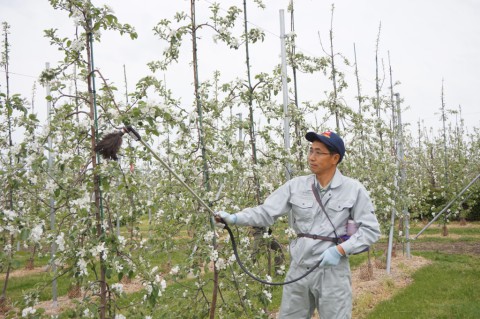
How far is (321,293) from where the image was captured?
3.17 meters

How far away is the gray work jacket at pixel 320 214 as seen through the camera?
317 cm

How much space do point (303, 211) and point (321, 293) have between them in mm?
629

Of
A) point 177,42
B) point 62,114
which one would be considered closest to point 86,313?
point 62,114

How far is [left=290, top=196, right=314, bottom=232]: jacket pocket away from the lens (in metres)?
3.36

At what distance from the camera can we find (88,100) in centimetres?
326

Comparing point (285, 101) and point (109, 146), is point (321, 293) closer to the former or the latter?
point (109, 146)

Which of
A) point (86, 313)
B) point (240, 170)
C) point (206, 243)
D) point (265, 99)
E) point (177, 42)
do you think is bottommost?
point (86, 313)

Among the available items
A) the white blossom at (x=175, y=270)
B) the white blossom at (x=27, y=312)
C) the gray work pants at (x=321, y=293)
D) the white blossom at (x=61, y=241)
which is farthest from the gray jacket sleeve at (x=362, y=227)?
the white blossom at (x=27, y=312)

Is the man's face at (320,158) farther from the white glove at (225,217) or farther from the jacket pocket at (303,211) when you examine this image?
the white glove at (225,217)

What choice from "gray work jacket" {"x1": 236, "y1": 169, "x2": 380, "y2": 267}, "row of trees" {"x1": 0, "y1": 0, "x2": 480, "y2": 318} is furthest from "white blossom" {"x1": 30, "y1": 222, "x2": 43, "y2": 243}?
"gray work jacket" {"x1": 236, "y1": 169, "x2": 380, "y2": 267}

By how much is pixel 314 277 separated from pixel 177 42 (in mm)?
2552

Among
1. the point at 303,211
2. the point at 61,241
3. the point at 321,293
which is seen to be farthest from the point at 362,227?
the point at 61,241

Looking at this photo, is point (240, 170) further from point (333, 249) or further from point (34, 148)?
point (34, 148)

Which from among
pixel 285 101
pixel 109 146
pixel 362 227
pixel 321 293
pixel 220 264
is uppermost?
pixel 285 101
